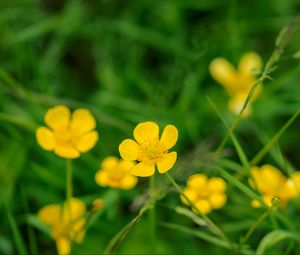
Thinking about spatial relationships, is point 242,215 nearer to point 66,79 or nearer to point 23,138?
point 23,138

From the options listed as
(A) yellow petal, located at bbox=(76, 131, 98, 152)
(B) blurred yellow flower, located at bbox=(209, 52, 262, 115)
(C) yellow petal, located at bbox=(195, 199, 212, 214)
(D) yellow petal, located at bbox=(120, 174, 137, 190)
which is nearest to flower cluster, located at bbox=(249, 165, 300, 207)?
(C) yellow petal, located at bbox=(195, 199, 212, 214)

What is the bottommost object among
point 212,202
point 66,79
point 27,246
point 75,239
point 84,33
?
point 75,239

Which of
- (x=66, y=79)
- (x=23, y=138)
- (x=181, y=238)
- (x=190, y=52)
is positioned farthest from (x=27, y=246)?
(x=190, y=52)

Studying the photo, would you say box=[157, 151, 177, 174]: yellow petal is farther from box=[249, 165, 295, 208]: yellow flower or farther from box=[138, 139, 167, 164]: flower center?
box=[249, 165, 295, 208]: yellow flower

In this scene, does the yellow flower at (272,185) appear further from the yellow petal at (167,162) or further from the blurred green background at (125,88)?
the yellow petal at (167,162)

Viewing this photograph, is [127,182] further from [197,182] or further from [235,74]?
[235,74]
